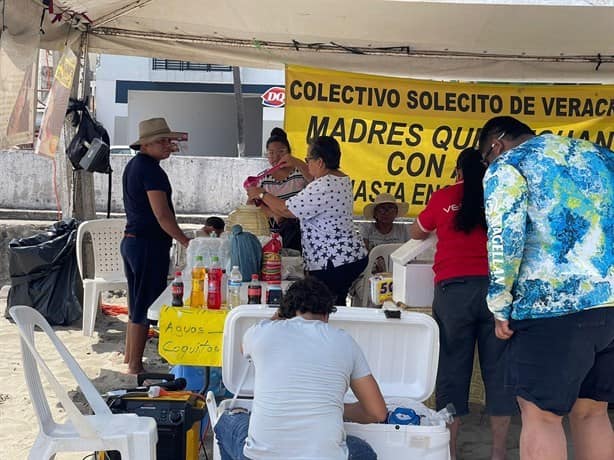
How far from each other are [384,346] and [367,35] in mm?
3074

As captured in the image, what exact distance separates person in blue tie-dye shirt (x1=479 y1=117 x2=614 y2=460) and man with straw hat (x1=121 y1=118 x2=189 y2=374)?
2445 millimetres

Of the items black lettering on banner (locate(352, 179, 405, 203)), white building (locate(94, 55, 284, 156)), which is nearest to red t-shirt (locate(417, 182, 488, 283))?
black lettering on banner (locate(352, 179, 405, 203))

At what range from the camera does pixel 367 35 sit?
5402 millimetres

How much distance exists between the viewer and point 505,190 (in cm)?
245

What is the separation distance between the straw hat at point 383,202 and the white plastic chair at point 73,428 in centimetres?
347

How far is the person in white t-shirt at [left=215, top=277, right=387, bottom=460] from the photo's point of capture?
93.3 inches

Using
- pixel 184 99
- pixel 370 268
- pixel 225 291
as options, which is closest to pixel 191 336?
pixel 225 291

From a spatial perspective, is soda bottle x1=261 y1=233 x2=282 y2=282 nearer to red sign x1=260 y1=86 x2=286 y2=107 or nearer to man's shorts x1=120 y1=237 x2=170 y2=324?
man's shorts x1=120 y1=237 x2=170 y2=324

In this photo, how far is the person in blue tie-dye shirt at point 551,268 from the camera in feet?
8.00

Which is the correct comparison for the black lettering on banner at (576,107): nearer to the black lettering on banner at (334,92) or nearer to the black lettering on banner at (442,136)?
the black lettering on banner at (442,136)

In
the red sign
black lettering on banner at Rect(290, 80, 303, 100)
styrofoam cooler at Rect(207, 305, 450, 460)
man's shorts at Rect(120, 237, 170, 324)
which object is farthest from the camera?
the red sign

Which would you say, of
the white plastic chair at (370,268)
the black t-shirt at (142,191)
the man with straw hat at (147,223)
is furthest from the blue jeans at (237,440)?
the white plastic chair at (370,268)

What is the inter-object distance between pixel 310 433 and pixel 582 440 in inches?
41.3

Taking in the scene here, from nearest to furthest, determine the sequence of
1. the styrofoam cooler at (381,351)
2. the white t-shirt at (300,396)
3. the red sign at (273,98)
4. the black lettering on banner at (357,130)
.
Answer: the white t-shirt at (300,396) < the styrofoam cooler at (381,351) < the black lettering on banner at (357,130) < the red sign at (273,98)
